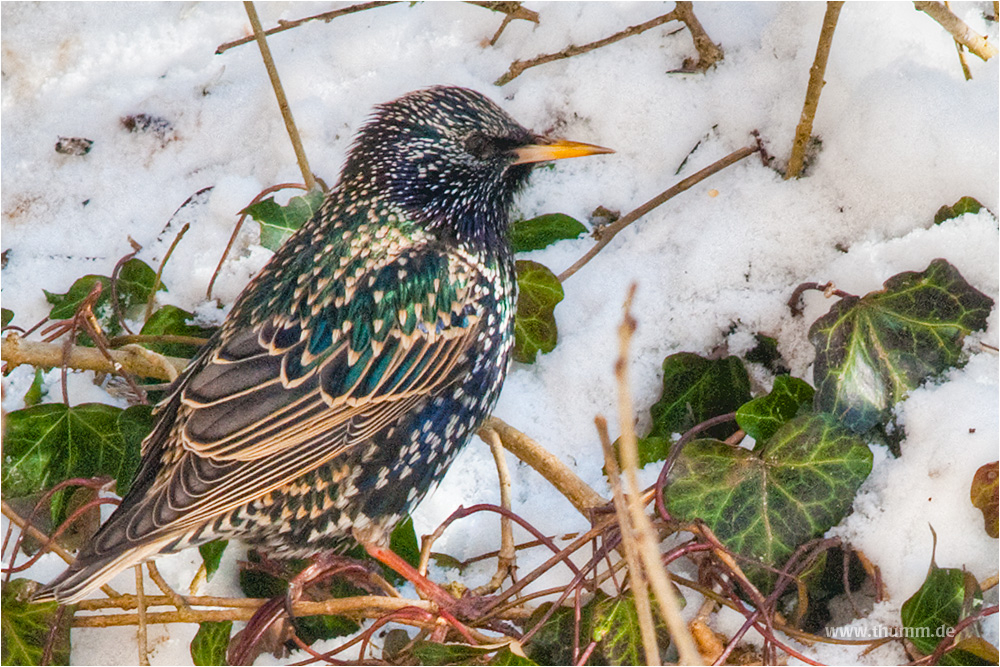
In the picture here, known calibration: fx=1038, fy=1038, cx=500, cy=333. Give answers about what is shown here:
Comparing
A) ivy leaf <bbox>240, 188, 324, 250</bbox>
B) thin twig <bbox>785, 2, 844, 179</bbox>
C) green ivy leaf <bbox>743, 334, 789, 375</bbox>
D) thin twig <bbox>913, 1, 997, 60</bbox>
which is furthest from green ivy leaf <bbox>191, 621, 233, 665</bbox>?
→ thin twig <bbox>913, 1, 997, 60</bbox>

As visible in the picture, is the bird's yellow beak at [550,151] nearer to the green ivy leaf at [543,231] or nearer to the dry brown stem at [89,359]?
the green ivy leaf at [543,231]

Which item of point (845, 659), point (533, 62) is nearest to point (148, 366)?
point (533, 62)

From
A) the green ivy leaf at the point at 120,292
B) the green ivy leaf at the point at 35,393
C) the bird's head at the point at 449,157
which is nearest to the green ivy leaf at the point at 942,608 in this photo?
the bird's head at the point at 449,157

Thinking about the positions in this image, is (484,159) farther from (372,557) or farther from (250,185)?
(372,557)

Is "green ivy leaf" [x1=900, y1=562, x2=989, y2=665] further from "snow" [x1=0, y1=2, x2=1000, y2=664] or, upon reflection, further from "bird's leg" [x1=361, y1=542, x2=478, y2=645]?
"bird's leg" [x1=361, y1=542, x2=478, y2=645]

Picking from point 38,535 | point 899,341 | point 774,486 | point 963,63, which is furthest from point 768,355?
point 38,535
